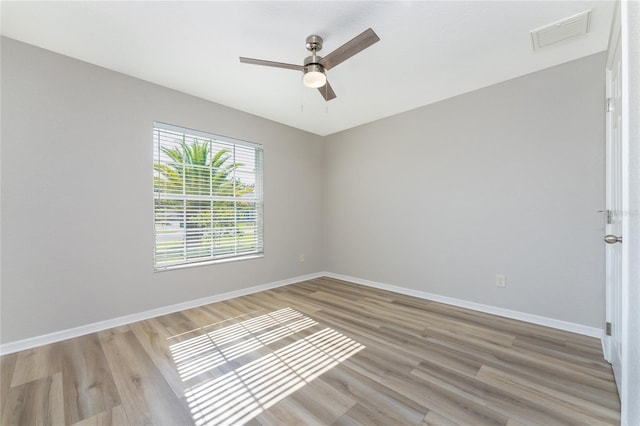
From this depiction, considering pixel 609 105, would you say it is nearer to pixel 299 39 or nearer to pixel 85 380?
pixel 299 39

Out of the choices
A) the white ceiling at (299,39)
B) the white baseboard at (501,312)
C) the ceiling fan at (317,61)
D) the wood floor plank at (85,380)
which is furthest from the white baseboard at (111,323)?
the ceiling fan at (317,61)

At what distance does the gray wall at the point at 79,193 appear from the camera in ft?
6.97

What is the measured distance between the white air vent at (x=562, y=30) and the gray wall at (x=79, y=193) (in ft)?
11.1

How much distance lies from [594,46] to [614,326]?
229 centimetres

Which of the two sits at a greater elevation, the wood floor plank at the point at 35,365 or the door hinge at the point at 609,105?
the door hinge at the point at 609,105

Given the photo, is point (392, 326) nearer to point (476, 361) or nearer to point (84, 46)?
point (476, 361)

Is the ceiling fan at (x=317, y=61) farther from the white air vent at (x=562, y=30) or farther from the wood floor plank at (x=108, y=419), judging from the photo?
the wood floor plank at (x=108, y=419)

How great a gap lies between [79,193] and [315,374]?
2655mm

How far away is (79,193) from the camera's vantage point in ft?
7.91

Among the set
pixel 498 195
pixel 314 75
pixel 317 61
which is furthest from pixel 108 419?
pixel 498 195

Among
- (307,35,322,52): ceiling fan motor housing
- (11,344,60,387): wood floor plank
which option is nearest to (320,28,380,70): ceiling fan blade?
(307,35,322,52): ceiling fan motor housing

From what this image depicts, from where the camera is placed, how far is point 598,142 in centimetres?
230

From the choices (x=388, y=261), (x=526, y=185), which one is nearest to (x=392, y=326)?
(x=388, y=261)

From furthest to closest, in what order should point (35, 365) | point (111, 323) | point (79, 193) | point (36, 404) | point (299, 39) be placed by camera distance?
point (111, 323), point (79, 193), point (299, 39), point (35, 365), point (36, 404)
